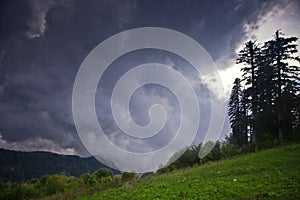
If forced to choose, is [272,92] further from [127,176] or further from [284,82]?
[127,176]

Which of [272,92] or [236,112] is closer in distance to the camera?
[272,92]

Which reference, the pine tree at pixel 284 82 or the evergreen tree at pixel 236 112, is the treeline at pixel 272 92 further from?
the evergreen tree at pixel 236 112

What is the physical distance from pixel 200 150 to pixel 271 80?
13753 millimetres

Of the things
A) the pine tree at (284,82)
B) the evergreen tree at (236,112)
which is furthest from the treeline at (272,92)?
the evergreen tree at (236,112)

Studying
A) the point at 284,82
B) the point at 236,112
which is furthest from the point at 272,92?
the point at 236,112

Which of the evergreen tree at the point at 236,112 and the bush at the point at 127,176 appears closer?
the bush at the point at 127,176

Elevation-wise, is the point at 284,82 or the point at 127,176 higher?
the point at 284,82

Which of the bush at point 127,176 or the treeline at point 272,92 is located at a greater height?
the treeline at point 272,92

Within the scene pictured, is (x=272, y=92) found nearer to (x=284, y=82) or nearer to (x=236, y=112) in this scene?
(x=284, y=82)

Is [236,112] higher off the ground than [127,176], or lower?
higher

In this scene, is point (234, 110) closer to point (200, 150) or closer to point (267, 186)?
point (200, 150)

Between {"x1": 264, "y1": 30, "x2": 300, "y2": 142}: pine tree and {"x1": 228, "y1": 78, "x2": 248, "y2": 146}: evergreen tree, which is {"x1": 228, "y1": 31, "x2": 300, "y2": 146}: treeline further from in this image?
{"x1": 228, "y1": 78, "x2": 248, "y2": 146}: evergreen tree

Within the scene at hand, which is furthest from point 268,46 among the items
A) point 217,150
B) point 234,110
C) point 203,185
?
point 203,185

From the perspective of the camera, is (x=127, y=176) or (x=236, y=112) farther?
(x=236, y=112)
